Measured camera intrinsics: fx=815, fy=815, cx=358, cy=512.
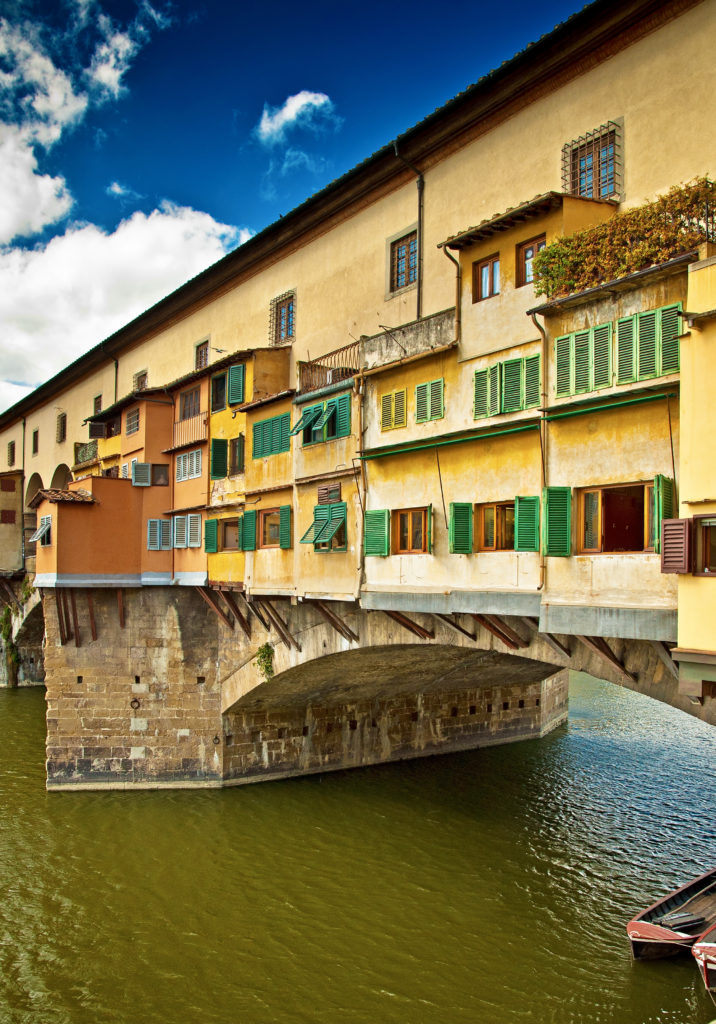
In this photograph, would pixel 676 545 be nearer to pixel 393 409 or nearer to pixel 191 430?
pixel 393 409

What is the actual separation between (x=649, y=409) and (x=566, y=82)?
747 cm

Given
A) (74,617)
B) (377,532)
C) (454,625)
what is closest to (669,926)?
(454,625)

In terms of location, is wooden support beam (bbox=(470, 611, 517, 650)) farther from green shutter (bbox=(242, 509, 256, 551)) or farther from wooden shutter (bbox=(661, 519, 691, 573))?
green shutter (bbox=(242, 509, 256, 551))

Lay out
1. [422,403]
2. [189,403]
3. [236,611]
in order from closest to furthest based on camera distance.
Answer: [422,403]
[236,611]
[189,403]

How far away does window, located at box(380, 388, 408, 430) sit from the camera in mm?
15812

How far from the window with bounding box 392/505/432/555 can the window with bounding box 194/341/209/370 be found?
14.6m

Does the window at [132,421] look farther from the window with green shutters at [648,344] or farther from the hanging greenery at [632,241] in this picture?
the window with green shutters at [648,344]

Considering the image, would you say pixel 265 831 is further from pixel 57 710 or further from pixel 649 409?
pixel 649 409

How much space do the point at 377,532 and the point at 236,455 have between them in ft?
25.1

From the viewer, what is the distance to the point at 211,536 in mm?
23094

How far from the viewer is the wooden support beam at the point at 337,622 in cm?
1825

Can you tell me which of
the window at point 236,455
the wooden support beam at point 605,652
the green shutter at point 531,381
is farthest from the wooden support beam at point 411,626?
the window at point 236,455

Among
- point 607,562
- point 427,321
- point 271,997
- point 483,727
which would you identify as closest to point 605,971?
point 271,997

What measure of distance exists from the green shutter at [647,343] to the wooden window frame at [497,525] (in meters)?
3.25
